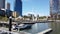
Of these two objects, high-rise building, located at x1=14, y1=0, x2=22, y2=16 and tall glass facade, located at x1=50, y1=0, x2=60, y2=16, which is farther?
tall glass facade, located at x1=50, y1=0, x2=60, y2=16

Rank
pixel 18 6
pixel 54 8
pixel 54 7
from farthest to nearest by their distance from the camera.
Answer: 1. pixel 54 8
2. pixel 54 7
3. pixel 18 6

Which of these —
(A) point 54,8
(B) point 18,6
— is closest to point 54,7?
(A) point 54,8

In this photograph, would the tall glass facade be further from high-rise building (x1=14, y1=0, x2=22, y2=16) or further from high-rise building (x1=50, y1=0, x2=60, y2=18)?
high-rise building (x1=14, y1=0, x2=22, y2=16)

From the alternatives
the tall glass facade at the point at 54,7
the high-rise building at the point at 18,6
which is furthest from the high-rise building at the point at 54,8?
the high-rise building at the point at 18,6

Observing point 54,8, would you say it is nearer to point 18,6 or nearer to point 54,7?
point 54,7

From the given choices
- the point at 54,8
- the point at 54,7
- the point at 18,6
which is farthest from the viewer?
the point at 54,8

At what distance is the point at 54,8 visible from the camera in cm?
2028

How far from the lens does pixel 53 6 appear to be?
1964 centimetres

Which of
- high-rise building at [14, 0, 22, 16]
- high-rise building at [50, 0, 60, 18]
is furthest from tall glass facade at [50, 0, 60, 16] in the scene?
high-rise building at [14, 0, 22, 16]

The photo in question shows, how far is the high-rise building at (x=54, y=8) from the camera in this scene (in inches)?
772

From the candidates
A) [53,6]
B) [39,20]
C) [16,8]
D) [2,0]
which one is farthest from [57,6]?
[2,0]

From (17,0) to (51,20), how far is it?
24.2ft

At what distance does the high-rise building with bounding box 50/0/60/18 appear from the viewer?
19609 mm

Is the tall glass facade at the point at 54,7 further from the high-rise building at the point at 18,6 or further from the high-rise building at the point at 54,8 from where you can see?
the high-rise building at the point at 18,6
